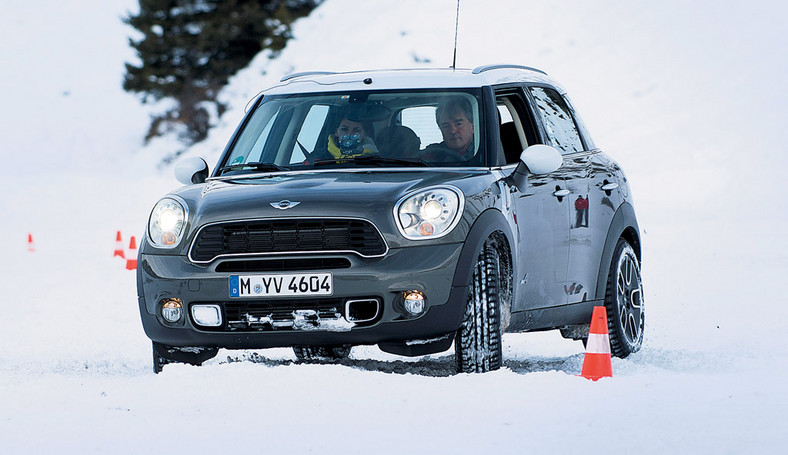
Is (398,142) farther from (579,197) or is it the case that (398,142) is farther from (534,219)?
(579,197)

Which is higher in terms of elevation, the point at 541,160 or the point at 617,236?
the point at 541,160

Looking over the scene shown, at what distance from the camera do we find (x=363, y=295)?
7148 millimetres

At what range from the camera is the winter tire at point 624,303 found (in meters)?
9.37

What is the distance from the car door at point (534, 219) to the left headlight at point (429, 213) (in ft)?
2.57

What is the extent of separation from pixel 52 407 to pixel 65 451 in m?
1.08

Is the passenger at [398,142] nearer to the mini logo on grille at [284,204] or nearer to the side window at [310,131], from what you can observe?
the side window at [310,131]

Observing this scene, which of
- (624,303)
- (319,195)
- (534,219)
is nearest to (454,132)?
(534,219)

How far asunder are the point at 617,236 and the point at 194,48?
43734mm

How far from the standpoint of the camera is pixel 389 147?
8.25 meters

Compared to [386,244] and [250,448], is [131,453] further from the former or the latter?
[386,244]

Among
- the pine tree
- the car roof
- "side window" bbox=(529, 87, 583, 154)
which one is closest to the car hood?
the car roof

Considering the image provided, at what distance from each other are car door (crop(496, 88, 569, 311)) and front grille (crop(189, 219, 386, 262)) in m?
1.11

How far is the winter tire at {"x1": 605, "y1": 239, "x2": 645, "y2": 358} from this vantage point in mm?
9367

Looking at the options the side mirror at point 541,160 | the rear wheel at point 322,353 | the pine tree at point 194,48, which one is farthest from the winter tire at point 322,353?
the pine tree at point 194,48
